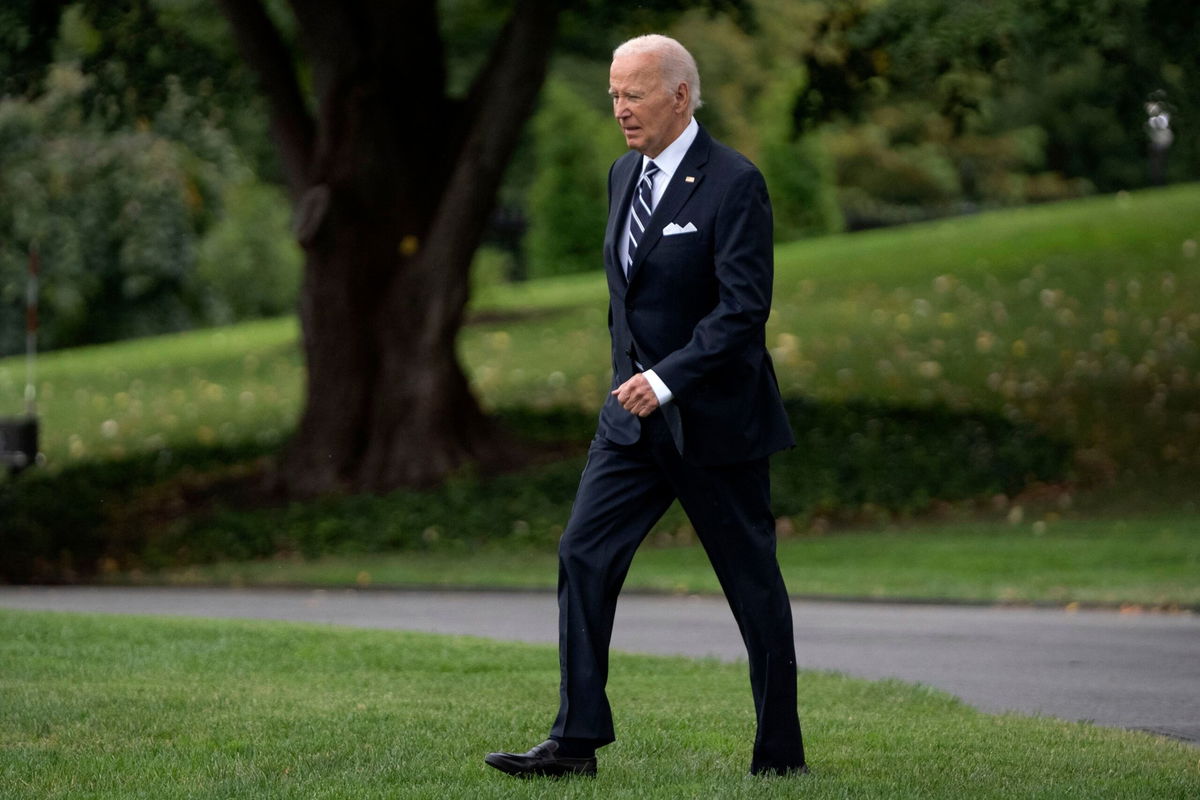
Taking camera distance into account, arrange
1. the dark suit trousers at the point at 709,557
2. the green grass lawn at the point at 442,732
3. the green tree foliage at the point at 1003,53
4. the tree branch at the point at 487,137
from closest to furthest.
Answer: the green grass lawn at the point at 442,732 → the dark suit trousers at the point at 709,557 → the green tree foliage at the point at 1003,53 → the tree branch at the point at 487,137

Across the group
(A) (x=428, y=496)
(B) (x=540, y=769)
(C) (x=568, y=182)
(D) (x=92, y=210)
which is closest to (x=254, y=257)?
(D) (x=92, y=210)

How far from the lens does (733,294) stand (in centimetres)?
534

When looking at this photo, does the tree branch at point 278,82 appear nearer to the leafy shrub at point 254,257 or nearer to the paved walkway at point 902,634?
the paved walkway at point 902,634

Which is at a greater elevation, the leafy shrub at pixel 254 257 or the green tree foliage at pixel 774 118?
the green tree foliage at pixel 774 118

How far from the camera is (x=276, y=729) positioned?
6.39 m

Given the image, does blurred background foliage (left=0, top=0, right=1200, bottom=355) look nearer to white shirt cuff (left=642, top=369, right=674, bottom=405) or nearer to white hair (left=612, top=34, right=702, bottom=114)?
white hair (left=612, top=34, right=702, bottom=114)

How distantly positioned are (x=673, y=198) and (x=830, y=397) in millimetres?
18364

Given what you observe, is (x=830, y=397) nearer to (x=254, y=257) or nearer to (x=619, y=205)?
(x=619, y=205)

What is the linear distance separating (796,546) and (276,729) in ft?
35.8

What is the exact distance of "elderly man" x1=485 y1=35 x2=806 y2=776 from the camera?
5398 mm

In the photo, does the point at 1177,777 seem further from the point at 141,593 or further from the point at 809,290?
the point at 809,290

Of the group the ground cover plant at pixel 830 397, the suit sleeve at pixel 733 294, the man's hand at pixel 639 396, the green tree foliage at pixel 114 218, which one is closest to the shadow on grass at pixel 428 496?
the ground cover plant at pixel 830 397

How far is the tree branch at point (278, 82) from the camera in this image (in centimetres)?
1853

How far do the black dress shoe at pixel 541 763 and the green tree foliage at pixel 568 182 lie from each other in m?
35.3
